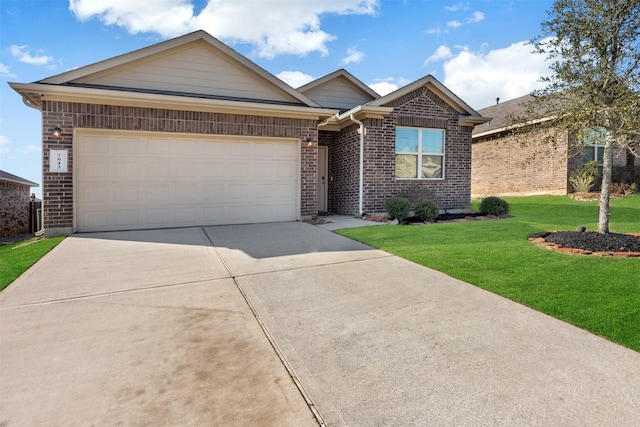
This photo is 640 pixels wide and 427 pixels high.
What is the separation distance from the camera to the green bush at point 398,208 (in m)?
9.58

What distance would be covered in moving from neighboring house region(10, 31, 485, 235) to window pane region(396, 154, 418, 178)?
0.12 feet

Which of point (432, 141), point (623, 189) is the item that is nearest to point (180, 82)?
point (432, 141)

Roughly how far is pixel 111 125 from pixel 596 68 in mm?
10072

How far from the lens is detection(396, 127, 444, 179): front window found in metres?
11.0

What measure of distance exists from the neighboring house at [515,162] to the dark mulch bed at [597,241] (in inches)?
345

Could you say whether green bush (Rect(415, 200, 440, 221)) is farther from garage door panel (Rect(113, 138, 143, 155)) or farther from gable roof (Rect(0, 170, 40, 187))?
gable roof (Rect(0, 170, 40, 187))

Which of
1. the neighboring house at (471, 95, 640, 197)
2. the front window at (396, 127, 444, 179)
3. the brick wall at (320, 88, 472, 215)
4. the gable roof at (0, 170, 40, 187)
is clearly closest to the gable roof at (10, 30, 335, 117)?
the brick wall at (320, 88, 472, 215)

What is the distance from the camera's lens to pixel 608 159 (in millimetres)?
6199

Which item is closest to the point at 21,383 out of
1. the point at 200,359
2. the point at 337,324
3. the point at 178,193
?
the point at 200,359

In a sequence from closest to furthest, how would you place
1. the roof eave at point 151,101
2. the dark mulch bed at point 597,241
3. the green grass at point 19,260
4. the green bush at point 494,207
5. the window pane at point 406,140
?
the green grass at point 19,260 < the dark mulch bed at point 597,241 < the roof eave at point 151,101 < the green bush at point 494,207 < the window pane at point 406,140

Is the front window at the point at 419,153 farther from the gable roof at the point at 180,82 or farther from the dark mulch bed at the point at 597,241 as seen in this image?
the dark mulch bed at the point at 597,241

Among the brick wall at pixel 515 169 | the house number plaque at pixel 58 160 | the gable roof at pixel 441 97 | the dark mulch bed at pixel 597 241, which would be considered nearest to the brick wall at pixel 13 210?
the house number plaque at pixel 58 160

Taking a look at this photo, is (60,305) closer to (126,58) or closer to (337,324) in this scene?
(337,324)

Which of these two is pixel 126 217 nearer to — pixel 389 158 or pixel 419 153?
pixel 389 158
